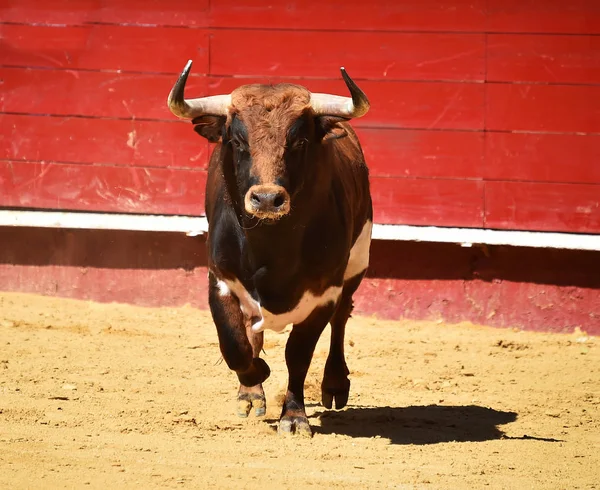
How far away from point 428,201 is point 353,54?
114cm

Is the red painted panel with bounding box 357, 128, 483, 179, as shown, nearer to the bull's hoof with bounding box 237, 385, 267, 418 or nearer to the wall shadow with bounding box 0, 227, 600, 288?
the wall shadow with bounding box 0, 227, 600, 288

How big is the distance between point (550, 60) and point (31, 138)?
3690mm

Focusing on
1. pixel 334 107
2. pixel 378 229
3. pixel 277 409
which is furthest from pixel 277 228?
pixel 378 229

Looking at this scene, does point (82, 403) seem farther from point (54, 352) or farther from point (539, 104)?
point (539, 104)

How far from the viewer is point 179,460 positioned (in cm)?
450

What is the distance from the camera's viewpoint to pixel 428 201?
8422 millimetres

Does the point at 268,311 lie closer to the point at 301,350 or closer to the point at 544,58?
the point at 301,350

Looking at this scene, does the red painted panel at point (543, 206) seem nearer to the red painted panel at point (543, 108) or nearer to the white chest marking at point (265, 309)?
the red painted panel at point (543, 108)

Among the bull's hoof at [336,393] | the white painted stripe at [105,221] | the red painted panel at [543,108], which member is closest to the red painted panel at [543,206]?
the red painted panel at [543,108]

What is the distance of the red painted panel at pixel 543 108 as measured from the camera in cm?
822

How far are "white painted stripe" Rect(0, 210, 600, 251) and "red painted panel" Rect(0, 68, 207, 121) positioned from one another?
734 mm

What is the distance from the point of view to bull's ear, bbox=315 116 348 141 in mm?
5316

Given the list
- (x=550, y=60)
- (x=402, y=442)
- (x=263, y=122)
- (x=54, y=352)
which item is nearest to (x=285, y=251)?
(x=263, y=122)

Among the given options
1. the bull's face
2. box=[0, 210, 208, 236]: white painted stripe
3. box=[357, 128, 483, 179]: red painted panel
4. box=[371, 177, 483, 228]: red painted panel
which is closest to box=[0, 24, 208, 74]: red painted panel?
box=[0, 210, 208, 236]: white painted stripe
